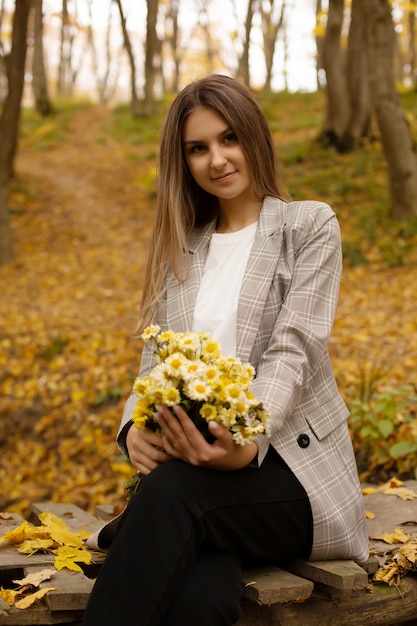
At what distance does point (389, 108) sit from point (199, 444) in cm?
726

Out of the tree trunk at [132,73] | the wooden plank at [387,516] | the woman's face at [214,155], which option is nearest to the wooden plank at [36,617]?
the wooden plank at [387,516]

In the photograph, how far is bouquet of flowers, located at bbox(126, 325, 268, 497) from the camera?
1.92 m

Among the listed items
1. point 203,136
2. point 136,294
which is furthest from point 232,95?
point 136,294

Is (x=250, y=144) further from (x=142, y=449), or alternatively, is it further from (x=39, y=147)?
(x=39, y=147)

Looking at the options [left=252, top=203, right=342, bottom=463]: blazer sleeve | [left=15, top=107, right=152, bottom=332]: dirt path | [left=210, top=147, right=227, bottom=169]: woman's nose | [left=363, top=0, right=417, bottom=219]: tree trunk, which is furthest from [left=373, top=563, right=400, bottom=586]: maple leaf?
[left=363, top=0, right=417, bottom=219]: tree trunk

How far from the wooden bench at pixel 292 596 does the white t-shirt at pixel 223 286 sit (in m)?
0.79

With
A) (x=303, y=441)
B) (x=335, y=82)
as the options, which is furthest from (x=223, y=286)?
(x=335, y=82)

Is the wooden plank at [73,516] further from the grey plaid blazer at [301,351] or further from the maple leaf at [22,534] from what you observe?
the grey plaid blazer at [301,351]

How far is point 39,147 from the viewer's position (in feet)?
54.6

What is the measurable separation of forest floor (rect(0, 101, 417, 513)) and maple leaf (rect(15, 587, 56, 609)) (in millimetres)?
2730

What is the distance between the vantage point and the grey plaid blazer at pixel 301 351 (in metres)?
2.28

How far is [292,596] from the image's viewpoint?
210cm

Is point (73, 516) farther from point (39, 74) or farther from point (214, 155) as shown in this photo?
point (39, 74)

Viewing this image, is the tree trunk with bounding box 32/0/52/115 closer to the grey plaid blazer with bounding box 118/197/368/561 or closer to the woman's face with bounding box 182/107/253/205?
the woman's face with bounding box 182/107/253/205
